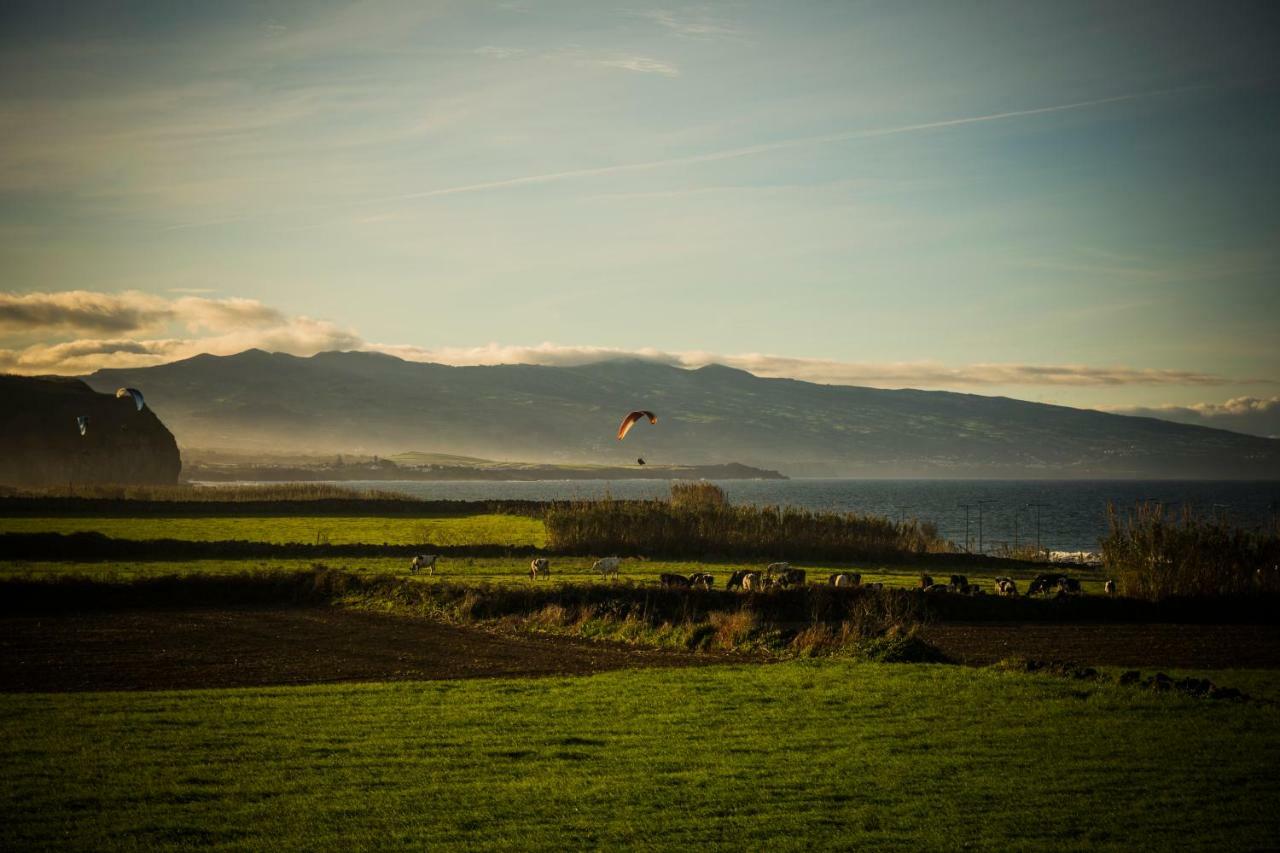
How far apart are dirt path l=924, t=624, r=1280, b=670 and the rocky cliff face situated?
125m

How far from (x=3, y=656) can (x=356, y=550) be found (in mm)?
26761

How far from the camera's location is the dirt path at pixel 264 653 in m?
21.9

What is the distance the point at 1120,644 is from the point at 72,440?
448 feet

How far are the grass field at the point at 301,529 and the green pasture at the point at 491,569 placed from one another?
8.17 meters

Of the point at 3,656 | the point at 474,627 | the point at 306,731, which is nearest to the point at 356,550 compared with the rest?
the point at 474,627

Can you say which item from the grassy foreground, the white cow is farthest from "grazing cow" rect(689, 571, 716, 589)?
the grassy foreground

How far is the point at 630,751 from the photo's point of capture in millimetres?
14914

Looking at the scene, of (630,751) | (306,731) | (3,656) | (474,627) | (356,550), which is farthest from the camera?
(356,550)

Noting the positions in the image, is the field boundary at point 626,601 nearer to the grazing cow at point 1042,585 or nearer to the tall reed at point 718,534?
the grazing cow at point 1042,585

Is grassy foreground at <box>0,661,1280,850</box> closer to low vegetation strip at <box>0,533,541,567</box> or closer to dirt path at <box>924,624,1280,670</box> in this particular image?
dirt path at <box>924,624,1280,670</box>

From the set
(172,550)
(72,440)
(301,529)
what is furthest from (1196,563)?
(72,440)

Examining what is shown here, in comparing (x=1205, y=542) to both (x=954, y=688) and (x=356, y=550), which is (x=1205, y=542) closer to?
(x=954, y=688)

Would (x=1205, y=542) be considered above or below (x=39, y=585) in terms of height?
above

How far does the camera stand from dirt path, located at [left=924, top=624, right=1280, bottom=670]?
2523cm
